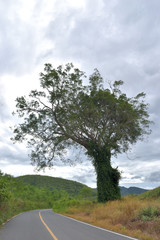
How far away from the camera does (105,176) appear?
27172 mm

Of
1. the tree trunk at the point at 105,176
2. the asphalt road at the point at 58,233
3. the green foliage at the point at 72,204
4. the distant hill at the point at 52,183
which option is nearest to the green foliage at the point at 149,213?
the asphalt road at the point at 58,233

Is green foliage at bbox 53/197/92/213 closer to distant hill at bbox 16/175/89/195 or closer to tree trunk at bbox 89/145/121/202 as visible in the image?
tree trunk at bbox 89/145/121/202

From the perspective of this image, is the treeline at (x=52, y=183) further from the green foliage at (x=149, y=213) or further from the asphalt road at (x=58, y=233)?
the green foliage at (x=149, y=213)

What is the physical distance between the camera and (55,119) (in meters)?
28.4

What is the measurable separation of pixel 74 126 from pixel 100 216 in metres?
11.3

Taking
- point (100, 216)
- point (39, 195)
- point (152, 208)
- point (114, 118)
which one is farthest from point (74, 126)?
point (39, 195)

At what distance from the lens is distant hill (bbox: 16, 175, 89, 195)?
139000mm

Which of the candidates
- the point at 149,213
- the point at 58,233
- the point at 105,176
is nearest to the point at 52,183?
the point at 105,176

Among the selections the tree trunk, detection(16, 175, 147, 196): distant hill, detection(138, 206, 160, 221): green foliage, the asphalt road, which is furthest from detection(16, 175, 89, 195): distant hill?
detection(138, 206, 160, 221): green foliage

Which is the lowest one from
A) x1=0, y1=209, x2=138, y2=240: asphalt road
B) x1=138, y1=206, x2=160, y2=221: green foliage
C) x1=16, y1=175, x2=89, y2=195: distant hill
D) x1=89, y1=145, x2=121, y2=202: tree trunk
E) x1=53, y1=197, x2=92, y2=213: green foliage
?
x1=0, y1=209, x2=138, y2=240: asphalt road

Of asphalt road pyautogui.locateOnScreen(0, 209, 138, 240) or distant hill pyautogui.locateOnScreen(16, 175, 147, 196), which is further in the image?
distant hill pyautogui.locateOnScreen(16, 175, 147, 196)

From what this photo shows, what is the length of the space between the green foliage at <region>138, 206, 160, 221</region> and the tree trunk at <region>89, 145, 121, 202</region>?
509 inches

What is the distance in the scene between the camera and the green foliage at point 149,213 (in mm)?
12938

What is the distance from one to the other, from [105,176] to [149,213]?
13624mm
